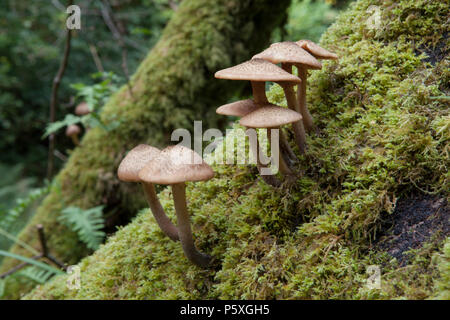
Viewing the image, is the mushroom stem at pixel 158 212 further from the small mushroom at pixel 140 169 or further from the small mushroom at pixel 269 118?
the small mushroom at pixel 269 118

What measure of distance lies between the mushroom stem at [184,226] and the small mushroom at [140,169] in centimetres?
24

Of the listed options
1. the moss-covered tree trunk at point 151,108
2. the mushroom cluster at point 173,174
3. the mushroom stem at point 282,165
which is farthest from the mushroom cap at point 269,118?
the moss-covered tree trunk at point 151,108

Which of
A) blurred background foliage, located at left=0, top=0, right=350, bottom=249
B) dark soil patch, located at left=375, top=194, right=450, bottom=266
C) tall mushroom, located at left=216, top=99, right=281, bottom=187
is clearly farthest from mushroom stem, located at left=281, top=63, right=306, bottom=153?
blurred background foliage, located at left=0, top=0, right=350, bottom=249

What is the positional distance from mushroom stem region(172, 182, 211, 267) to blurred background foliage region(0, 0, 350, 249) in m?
7.83

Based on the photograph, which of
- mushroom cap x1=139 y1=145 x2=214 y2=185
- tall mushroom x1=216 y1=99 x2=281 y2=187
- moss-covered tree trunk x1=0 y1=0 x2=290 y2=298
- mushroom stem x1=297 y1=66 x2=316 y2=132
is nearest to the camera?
mushroom cap x1=139 y1=145 x2=214 y2=185

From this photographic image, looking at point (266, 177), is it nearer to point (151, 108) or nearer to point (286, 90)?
point (286, 90)

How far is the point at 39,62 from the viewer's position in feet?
34.4

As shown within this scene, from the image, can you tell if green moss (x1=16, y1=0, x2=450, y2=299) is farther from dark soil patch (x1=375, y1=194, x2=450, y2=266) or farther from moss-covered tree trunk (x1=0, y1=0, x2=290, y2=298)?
moss-covered tree trunk (x1=0, y1=0, x2=290, y2=298)

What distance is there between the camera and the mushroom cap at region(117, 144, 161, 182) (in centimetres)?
198

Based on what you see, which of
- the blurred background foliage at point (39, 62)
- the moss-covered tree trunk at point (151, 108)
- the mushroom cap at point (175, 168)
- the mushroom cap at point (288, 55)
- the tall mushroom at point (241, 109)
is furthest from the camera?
the blurred background foliage at point (39, 62)

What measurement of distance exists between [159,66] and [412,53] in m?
3.48

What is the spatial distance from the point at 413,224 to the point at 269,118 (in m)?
1.02

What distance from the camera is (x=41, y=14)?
10227 mm

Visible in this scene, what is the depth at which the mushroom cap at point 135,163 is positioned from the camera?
1.98 m
